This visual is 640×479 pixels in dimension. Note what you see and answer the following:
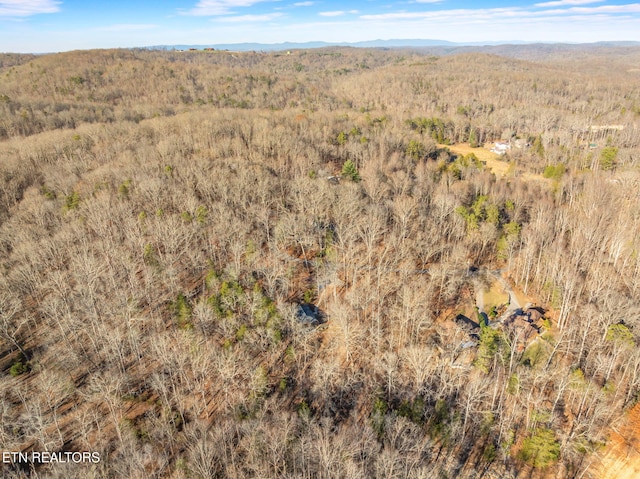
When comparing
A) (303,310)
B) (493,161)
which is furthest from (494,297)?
(493,161)

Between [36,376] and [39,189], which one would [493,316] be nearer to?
[36,376]

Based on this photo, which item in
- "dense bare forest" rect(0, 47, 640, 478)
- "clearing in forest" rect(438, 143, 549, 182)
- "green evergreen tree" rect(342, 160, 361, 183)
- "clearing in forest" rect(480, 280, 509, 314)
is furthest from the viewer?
"clearing in forest" rect(438, 143, 549, 182)

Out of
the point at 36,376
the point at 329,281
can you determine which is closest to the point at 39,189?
the point at 36,376

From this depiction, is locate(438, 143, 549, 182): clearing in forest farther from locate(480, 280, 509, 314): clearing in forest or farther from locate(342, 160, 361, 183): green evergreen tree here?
locate(480, 280, 509, 314): clearing in forest

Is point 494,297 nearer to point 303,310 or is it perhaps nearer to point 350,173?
point 303,310

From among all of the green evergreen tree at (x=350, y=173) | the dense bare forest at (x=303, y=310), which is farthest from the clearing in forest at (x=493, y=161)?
the green evergreen tree at (x=350, y=173)

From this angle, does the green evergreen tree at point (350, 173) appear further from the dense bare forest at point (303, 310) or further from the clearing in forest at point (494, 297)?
the clearing in forest at point (494, 297)

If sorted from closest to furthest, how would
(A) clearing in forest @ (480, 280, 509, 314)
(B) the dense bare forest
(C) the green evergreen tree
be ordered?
1. (B) the dense bare forest
2. (A) clearing in forest @ (480, 280, 509, 314)
3. (C) the green evergreen tree

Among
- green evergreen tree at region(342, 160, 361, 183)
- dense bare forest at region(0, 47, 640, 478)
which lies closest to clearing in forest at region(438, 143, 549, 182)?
dense bare forest at region(0, 47, 640, 478)
